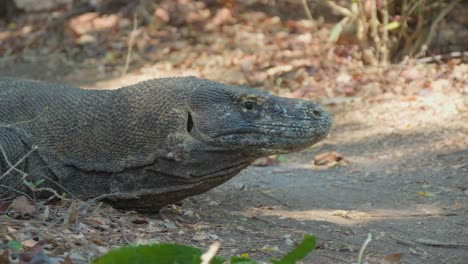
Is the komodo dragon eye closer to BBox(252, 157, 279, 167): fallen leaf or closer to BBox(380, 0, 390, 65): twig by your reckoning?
BBox(252, 157, 279, 167): fallen leaf

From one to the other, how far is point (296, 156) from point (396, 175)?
1132mm

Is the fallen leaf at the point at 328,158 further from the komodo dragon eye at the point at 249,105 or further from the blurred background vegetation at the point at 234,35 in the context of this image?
the komodo dragon eye at the point at 249,105

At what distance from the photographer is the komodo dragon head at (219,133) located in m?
3.95

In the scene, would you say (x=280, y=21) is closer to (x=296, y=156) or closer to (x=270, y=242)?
(x=296, y=156)

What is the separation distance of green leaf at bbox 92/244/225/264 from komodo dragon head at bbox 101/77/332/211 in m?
1.36

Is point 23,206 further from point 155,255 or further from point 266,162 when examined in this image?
point 266,162

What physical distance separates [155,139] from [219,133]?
0.36 meters

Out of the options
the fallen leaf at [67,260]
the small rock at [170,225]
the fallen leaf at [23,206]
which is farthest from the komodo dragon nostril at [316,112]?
the fallen leaf at [67,260]

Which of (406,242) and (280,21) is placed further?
(280,21)

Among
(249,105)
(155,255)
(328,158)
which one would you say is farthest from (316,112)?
(328,158)

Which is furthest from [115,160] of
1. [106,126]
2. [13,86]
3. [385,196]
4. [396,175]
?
[396,175]

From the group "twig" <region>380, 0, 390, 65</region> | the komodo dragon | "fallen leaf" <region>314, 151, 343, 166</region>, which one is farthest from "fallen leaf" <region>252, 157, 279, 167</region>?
"twig" <region>380, 0, 390, 65</region>

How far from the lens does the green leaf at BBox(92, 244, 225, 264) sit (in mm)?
2523

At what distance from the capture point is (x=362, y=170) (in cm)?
636
